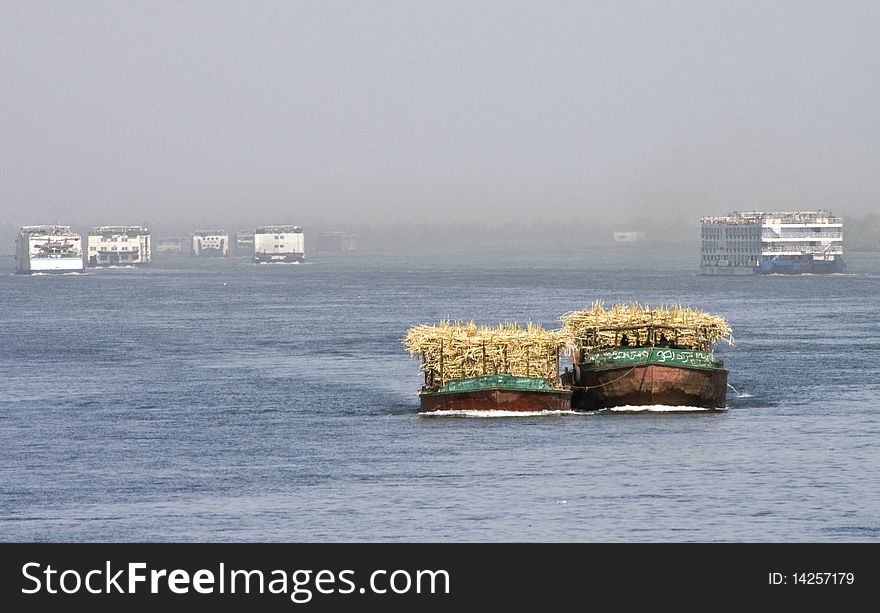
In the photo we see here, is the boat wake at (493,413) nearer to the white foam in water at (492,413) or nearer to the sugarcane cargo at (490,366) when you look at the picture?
the white foam in water at (492,413)

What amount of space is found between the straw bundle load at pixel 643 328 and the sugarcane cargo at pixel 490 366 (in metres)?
2.11

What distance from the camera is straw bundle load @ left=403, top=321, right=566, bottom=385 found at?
70.1 meters

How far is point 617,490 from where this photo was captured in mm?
53469

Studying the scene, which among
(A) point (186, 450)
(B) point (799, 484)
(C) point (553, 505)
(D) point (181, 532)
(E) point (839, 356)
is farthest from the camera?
(E) point (839, 356)

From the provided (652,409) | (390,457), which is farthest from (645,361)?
(390,457)

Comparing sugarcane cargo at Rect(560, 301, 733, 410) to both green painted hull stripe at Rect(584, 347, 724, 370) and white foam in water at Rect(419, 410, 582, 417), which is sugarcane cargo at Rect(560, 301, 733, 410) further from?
white foam in water at Rect(419, 410, 582, 417)

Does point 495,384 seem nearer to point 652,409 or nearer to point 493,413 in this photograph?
point 493,413

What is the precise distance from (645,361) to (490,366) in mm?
6109

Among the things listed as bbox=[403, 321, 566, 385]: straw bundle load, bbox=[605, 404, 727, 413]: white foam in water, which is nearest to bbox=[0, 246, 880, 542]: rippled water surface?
bbox=[605, 404, 727, 413]: white foam in water

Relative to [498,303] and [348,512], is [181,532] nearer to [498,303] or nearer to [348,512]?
[348,512]

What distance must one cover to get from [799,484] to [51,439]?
28.5 meters

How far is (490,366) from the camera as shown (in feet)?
231

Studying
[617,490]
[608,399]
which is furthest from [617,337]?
[617,490]

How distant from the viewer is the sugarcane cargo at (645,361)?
71250 mm
